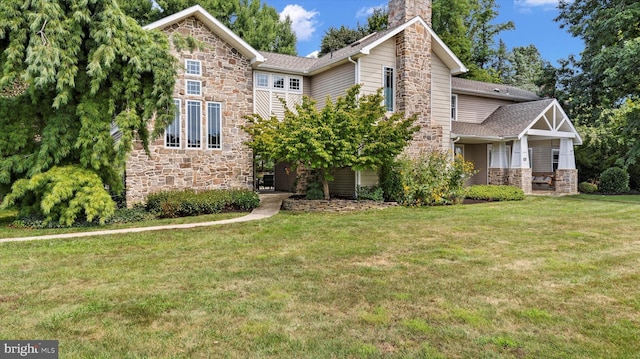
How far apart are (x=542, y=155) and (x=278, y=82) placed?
16.5 metres

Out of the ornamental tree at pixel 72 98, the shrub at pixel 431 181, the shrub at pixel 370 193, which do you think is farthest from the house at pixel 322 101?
the ornamental tree at pixel 72 98

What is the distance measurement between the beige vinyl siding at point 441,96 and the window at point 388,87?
2.14m

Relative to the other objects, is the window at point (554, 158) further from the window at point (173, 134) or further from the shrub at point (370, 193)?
the window at point (173, 134)

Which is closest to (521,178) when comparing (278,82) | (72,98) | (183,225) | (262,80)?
(278,82)

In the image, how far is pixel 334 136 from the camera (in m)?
11.5

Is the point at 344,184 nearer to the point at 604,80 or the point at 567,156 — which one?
the point at 567,156

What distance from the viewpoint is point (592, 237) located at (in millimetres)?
7301

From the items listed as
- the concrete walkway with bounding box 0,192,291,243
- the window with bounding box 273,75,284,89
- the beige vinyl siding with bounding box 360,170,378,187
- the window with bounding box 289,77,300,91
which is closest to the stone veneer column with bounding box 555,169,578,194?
the beige vinyl siding with bounding box 360,170,378,187

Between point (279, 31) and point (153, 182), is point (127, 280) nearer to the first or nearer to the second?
point (153, 182)

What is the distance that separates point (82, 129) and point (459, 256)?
29.0ft

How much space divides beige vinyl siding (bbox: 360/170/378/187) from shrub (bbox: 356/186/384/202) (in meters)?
0.39

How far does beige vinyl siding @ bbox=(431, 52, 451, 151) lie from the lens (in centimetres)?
1672

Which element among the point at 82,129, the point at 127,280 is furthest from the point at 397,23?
the point at 127,280

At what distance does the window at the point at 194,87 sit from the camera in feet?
44.1
